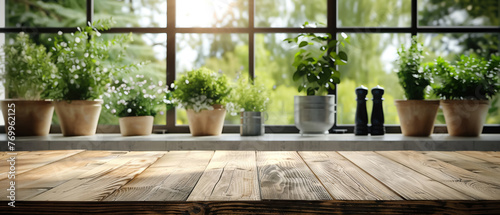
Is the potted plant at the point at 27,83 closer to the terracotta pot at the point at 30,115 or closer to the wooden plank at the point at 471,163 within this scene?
the terracotta pot at the point at 30,115

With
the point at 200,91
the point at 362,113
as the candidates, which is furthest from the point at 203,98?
the point at 362,113

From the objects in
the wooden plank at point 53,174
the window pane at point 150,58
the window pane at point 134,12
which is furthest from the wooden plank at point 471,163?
the window pane at point 134,12

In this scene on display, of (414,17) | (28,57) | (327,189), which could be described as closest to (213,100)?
(28,57)

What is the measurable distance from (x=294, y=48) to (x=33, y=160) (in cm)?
226

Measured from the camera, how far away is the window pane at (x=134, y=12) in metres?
3.16

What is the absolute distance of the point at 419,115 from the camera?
8.85ft

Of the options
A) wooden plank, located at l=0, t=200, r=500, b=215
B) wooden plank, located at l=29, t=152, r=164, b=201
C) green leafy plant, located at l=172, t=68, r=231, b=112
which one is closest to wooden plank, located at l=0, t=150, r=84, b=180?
wooden plank, located at l=29, t=152, r=164, b=201

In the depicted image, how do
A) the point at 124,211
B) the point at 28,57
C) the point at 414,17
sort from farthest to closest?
the point at 414,17
the point at 28,57
the point at 124,211

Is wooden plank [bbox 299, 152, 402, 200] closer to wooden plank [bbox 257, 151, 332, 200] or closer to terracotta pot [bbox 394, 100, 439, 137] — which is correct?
wooden plank [bbox 257, 151, 332, 200]

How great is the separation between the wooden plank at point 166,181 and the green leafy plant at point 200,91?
1.54 meters

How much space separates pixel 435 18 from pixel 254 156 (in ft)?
8.21

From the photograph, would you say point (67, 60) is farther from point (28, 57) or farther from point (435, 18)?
point (435, 18)

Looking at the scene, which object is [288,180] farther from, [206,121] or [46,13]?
[46,13]

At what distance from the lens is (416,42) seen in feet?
9.05
